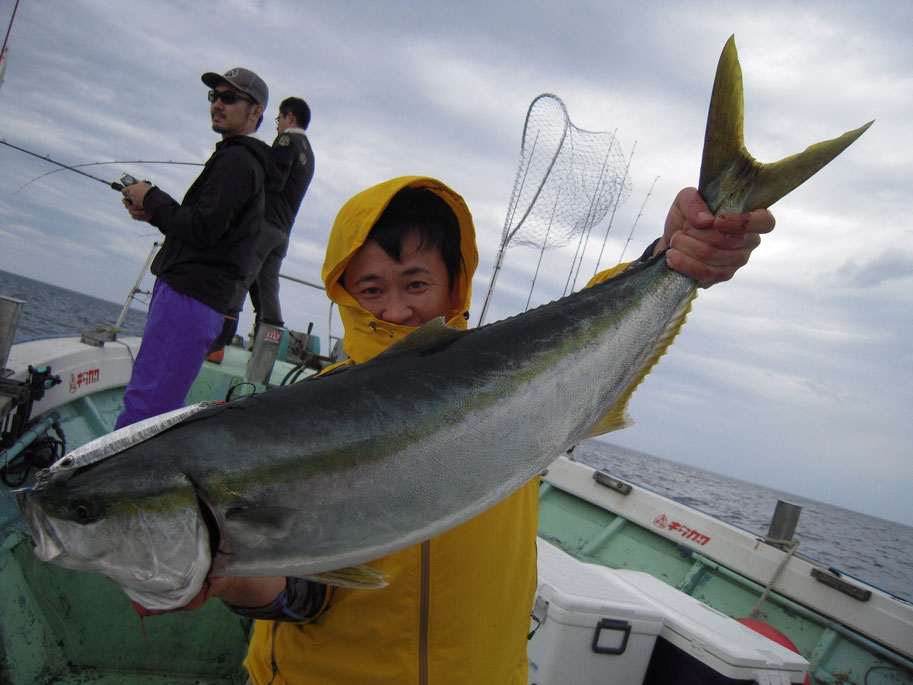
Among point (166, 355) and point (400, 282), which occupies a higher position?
point (400, 282)

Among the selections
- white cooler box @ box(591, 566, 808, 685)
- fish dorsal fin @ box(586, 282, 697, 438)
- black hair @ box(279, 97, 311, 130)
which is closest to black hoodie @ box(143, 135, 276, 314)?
black hair @ box(279, 97, 311, 130)

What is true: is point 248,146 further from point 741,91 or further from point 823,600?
point 823,600

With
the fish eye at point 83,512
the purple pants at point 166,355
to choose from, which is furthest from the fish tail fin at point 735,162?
the purple pants at point 166,355

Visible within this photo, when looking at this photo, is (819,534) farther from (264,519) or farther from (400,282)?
(264,519)

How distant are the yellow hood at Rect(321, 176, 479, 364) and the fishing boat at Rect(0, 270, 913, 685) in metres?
0.47

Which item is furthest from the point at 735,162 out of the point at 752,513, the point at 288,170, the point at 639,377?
the point at 752,513

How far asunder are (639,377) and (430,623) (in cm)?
109

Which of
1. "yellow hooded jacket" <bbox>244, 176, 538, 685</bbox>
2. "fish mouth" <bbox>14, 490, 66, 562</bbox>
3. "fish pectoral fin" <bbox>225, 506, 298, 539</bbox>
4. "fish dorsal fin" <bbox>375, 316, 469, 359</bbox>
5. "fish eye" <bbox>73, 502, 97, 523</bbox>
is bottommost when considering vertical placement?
"yellow hooded jacket" <bbox>244, 176, 538, 685</bbox>

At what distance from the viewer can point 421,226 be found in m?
2.23

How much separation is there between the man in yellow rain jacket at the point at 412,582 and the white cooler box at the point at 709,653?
1.44 m

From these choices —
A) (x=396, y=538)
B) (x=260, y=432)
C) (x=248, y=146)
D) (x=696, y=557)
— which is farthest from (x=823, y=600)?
(x=248, y=146)

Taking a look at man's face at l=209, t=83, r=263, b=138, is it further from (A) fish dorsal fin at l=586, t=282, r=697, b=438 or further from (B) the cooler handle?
(B) the cooler handle

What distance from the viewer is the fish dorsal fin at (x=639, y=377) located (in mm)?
1747

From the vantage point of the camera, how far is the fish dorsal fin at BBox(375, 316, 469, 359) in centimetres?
156
